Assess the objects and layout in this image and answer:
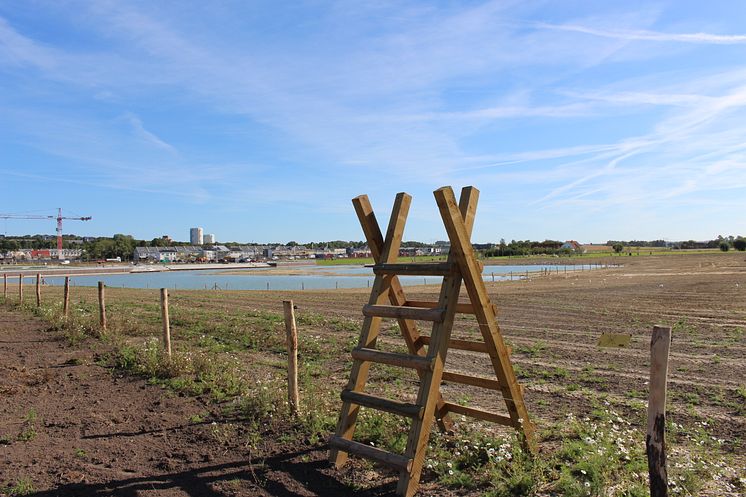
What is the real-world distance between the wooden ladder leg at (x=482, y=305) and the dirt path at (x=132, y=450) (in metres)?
1.39

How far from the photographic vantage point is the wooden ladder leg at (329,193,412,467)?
5340 mm

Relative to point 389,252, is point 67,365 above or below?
below

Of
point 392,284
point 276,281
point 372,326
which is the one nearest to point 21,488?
point 372,326

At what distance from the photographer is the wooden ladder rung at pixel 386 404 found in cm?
472

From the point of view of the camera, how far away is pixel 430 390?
4719 mm

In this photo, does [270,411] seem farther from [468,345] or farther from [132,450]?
[468,345]

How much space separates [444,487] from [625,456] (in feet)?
5.75

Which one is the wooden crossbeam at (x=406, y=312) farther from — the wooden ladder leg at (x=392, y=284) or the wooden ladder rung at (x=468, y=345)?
the wooden ladder rung at (x=468, y=345)

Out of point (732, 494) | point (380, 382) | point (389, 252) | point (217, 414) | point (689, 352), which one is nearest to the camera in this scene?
point (732, 494)

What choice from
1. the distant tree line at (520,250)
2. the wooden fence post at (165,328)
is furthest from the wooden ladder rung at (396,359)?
the distant tree line at (520,250)

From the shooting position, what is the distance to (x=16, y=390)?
Result: 320 inches

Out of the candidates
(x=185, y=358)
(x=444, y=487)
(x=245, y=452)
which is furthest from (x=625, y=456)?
(x=185, y=358)

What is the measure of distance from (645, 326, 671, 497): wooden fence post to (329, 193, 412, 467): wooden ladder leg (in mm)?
2357

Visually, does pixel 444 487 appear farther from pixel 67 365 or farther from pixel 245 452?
pixel 67 365
